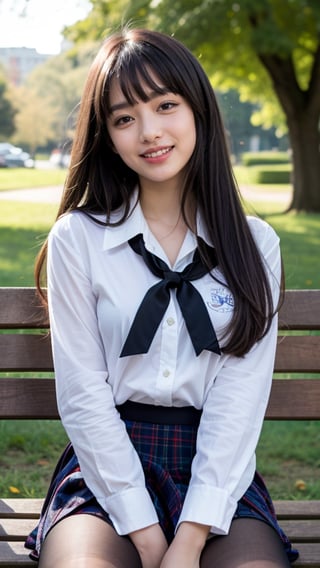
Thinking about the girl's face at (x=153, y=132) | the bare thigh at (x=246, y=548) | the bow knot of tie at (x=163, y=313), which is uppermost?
the girl's face at (x=153, y=132)

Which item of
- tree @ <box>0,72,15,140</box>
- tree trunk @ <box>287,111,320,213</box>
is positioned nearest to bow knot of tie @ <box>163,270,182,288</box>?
tree trunk @ <box>287,111,320,213</box>

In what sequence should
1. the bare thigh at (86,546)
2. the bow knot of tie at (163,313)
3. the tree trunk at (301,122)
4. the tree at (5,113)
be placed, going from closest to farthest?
1. the bare thigh at (86,546)
2. the bow knot of tie at (163,313)
3. the tree trunk at (301,122)
4. the tree at (5,113)

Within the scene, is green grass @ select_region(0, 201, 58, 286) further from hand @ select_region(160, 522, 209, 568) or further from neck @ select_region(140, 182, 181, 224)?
hand @ select_region(160, 522, 209, 568)

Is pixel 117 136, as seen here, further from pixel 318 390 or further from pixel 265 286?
pixel 318 390

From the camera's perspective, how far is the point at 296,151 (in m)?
21.4

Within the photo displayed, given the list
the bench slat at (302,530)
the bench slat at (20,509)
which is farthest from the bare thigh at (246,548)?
the bench slat at (20,509)

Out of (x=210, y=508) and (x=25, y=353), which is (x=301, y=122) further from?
(x=210, y=508)

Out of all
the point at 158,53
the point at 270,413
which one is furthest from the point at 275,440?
the point at 158,53

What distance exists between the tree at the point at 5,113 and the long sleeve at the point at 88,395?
6168 centimetres

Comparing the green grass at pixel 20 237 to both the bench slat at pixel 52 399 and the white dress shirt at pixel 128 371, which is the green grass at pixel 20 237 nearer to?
the bench slat at pixel 52 399

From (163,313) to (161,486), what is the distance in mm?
491

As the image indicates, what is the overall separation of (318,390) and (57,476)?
100 cm

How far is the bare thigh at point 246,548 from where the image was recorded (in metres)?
2.30

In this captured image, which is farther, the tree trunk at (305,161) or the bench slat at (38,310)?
the tree trunk at (305,161)
